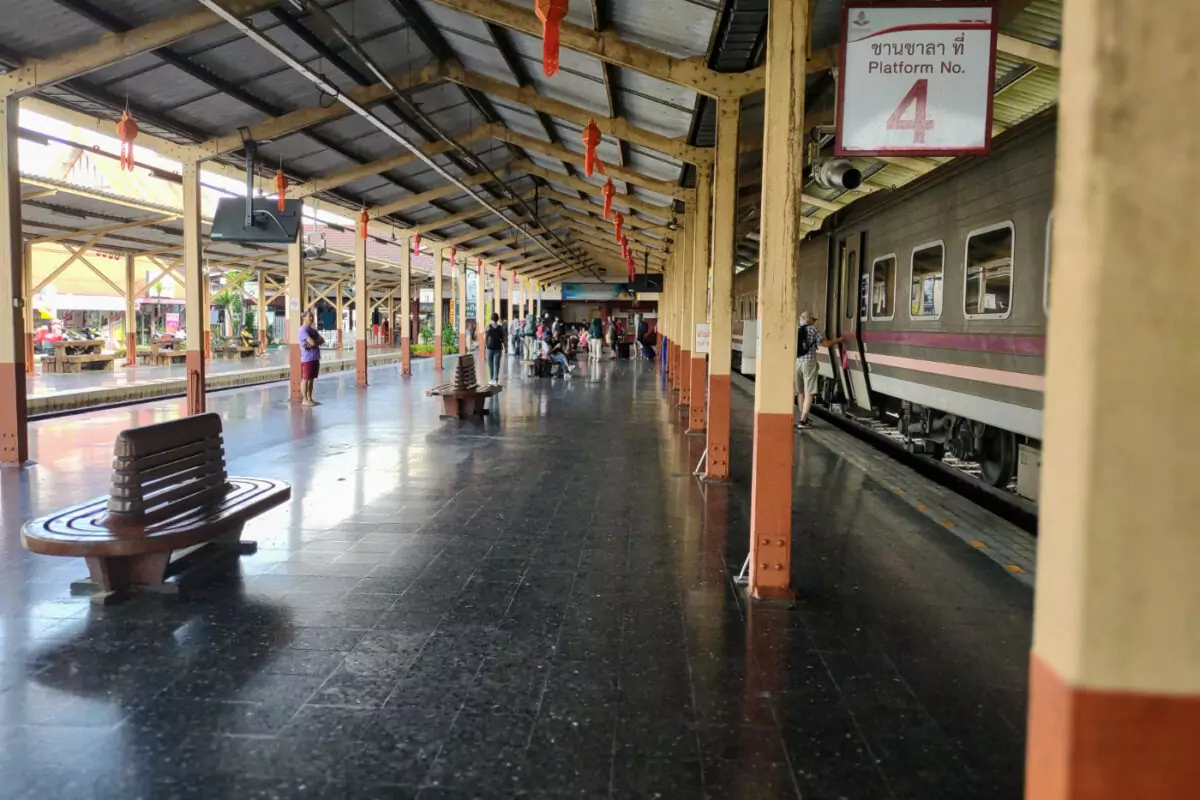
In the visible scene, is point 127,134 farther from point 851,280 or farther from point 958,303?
point 851,280

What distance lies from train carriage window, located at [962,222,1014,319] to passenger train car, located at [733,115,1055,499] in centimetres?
2

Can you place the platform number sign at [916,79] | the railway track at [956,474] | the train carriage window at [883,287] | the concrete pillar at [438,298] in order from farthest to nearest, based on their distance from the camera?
the concrete pillar at [438,298] → the train carriage window at [883,287] → the railway track at [956,474] → the platform number sign at [916,79]

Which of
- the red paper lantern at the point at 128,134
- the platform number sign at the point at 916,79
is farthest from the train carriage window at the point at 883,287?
the red paper lantern at the point at 128,134

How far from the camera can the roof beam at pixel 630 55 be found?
7.84m

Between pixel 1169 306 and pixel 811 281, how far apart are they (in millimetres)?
12465

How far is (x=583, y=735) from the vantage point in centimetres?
321

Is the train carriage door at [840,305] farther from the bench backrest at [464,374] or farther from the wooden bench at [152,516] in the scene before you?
the wooden bench at [152,516]

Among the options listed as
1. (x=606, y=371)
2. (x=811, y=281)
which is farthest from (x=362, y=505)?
(x=606, y=371)

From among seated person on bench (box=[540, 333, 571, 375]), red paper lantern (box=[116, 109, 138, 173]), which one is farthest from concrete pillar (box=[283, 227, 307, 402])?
seated person on bench (box=[540, 333, 571, 375])

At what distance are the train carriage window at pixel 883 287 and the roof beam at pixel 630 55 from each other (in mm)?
3180

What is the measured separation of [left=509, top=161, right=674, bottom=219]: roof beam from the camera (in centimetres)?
1766

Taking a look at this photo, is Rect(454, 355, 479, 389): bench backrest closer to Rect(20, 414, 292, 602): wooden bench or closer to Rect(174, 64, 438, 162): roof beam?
Rect(174, 64, 438, 162): roof beam

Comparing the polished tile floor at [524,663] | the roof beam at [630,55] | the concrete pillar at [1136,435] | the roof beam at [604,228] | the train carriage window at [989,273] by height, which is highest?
the roof beam at [604,228]

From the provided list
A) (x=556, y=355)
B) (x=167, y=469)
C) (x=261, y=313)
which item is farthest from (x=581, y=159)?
(x=261, y=313)
